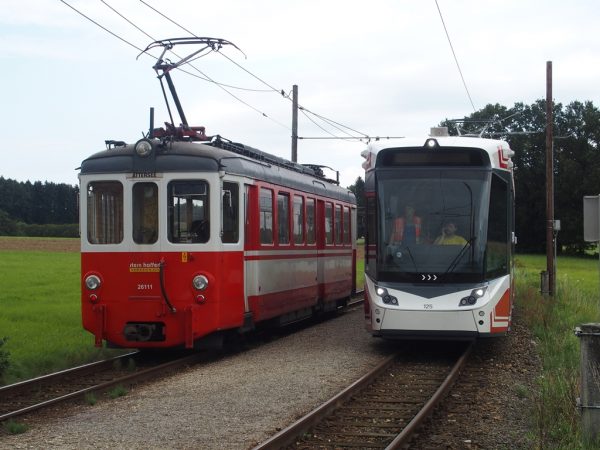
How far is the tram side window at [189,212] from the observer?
1282 cm

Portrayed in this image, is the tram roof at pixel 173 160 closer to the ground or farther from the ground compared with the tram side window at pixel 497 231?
farther from the ground

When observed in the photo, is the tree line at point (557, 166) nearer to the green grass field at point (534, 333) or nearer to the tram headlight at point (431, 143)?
the green grass field at point (534, 333)

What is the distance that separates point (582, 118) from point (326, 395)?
77.8 metres

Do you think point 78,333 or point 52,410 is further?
point 78,333

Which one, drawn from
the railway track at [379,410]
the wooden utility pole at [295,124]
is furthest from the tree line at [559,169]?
the railway track at [379,410]

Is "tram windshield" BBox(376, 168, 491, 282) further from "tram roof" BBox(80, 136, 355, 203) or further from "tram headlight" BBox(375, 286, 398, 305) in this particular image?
"tram roof" BBox(80, 136, 355, 203)

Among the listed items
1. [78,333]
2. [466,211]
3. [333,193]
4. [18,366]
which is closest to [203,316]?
[18,366]

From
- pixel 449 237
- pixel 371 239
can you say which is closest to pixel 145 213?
pixel 371 239

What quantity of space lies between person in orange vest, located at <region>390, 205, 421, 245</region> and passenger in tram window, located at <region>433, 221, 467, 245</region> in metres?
0.31

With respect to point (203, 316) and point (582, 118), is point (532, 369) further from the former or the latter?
point (582, 118)

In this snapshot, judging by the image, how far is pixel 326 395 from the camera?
10.3 metres

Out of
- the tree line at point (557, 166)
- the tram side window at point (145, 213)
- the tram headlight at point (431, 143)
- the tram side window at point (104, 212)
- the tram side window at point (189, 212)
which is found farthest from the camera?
the tree line at point (557, 166)

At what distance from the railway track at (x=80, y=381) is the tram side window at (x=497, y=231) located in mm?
4483

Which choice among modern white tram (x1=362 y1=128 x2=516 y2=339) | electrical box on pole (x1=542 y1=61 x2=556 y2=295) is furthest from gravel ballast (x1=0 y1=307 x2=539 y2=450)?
electrical box on pole (x1=542 y1=61 x2=556 y2=295)
